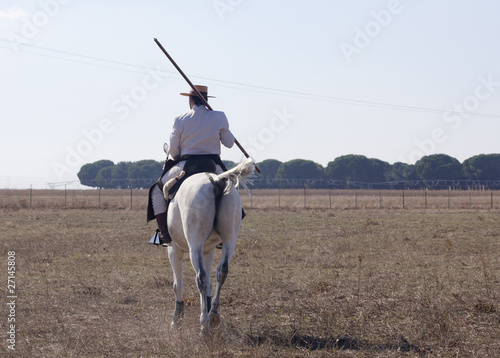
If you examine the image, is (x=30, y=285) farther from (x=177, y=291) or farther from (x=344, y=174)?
(x=344, y=174)

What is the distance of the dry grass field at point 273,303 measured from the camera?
630cm

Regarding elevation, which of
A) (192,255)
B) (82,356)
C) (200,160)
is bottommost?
(82,356)

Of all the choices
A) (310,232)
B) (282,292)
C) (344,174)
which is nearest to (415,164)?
(344,174)

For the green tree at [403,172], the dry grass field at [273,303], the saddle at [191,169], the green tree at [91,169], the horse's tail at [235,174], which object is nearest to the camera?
the dry grass field at [273,303]

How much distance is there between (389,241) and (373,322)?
11.0 m

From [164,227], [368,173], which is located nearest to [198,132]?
[164,227]

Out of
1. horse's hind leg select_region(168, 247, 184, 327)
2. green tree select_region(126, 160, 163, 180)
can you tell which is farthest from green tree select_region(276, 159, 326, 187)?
horse's hind leg select_region(168, 247, 184, 327)

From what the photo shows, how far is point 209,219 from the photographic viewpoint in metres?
6.64

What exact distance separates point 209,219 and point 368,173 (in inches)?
5866

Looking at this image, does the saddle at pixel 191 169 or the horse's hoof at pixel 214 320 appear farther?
the saddle at pixel 191 169

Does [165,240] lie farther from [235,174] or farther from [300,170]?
[300,170]

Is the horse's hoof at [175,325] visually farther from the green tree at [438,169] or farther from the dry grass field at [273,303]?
the green tree at [438,169]

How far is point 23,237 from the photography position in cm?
1902

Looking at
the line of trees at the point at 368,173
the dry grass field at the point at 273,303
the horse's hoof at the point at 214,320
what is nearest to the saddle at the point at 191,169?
the horse's hoof at the point at 214,320
